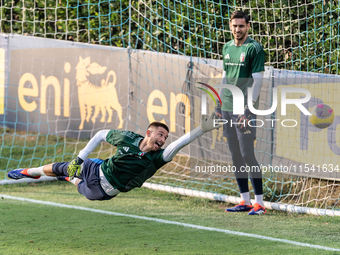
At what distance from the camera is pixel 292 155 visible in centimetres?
643

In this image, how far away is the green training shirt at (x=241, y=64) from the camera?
5.65 metres

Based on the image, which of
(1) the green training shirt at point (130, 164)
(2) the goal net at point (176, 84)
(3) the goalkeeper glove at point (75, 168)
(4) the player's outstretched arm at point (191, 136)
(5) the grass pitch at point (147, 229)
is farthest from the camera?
(2) the goal net at point (176, 84)

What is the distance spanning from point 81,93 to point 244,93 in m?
4.11

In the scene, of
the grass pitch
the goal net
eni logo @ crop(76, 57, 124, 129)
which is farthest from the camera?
eni logo @ crop(76, 57, 124, 129)

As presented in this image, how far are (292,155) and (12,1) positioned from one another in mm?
6491

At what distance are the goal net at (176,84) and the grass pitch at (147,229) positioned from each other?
1.89 feet

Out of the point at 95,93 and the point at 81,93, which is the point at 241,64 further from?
the point at 81,93

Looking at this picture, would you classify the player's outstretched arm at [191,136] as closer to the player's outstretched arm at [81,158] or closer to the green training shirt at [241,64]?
the player's outstretched arm at [81,158]

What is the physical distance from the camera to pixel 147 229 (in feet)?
17.3

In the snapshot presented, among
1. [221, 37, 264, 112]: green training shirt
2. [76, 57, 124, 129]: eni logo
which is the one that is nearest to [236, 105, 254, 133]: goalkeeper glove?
[221, 37, 264, 112]: green training shirt

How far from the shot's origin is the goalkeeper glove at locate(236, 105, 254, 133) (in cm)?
562

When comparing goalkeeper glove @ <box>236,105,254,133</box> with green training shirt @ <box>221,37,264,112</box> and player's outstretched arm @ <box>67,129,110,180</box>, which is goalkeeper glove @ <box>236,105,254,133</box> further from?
player's outstretched arm @ <box>67,129,110,180</box>

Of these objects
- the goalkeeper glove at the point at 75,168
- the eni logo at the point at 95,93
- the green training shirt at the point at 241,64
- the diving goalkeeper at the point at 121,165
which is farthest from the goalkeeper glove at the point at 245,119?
the eni logo at the point at 95,93

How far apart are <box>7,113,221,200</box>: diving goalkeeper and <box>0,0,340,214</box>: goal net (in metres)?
2.01
